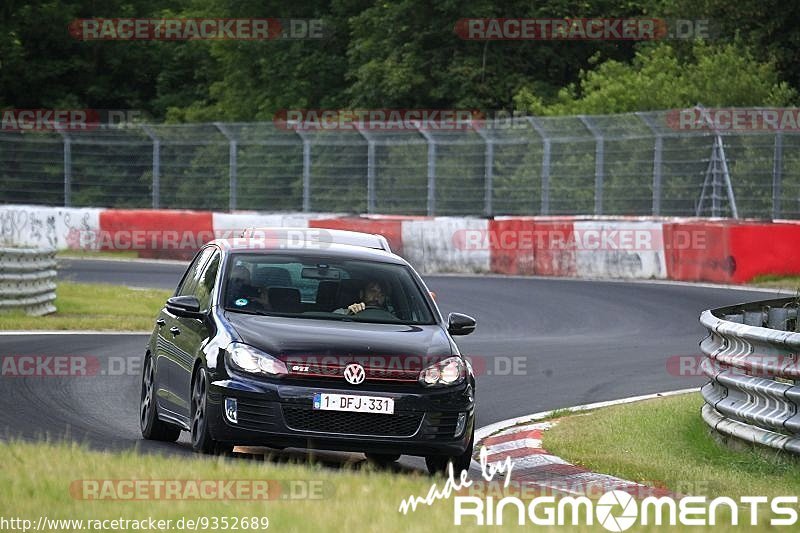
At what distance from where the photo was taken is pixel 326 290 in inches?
422

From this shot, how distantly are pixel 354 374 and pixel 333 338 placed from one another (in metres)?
0.32

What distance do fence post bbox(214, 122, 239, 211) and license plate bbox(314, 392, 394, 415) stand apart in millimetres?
26778

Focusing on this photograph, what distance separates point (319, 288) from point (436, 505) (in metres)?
3.65

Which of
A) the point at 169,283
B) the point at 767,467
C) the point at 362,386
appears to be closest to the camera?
the point at 362,386

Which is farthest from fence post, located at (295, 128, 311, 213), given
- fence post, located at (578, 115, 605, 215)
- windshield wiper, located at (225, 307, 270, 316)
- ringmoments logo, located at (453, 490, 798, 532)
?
ringmoments logo, located at (453, 490, 798, 532)

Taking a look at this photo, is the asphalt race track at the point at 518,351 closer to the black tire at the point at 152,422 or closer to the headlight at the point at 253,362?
the black tire at the point at 152,422

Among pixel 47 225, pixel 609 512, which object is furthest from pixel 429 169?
pixel 609 512

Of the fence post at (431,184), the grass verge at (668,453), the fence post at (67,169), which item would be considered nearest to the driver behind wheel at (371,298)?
the grass verge at (668,453)

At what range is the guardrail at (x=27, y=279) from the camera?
832 inches

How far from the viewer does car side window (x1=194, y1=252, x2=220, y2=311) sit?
A: 10797 millimetres

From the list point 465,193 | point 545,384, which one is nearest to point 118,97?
point 465,193

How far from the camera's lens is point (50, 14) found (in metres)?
61.7

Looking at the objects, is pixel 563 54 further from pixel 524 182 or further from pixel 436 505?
pixel 436 505

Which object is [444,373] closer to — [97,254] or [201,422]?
[201,422]
